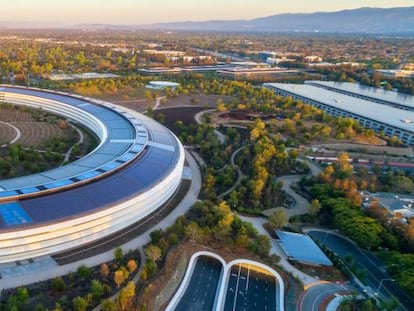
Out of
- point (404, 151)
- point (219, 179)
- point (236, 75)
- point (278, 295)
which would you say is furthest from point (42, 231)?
point (236, 75)

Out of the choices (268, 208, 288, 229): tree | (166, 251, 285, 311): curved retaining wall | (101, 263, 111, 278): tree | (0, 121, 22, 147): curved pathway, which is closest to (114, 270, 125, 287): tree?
(101, 263, 111, 278): tree

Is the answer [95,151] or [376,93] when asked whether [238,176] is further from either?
[376,93]

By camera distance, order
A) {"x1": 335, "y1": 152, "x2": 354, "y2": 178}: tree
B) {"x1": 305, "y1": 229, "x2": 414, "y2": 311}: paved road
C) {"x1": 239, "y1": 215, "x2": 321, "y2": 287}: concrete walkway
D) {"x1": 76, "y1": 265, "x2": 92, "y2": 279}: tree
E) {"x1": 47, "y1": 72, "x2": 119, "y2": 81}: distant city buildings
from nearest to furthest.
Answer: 1. {"x1": 76, "y1": 265, "x2": 92, "y2": 279}: tree
2. {"x1": 305, "y1": 229, "x2": 414, "y2": 311}: paved road
3. {"x1": 239, "y1": 215, "x2": 321, "y2": 287}: concrete walkway
4. {"x1": 335, "y1": 152, "x2": 354, "y2": 178}: tree
5. {"x1": 47, "y1": 72, "x2": 119, "y2": 81}: distant city buildings

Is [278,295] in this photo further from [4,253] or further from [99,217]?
[4,253]

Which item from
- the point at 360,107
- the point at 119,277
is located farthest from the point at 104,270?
the point at 360,107

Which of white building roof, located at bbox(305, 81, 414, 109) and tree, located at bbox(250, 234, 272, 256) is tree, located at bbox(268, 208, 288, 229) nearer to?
tree, located at bbox(250, 234, 272, 256)

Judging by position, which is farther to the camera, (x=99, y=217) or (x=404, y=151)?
(x=404, y=151)
